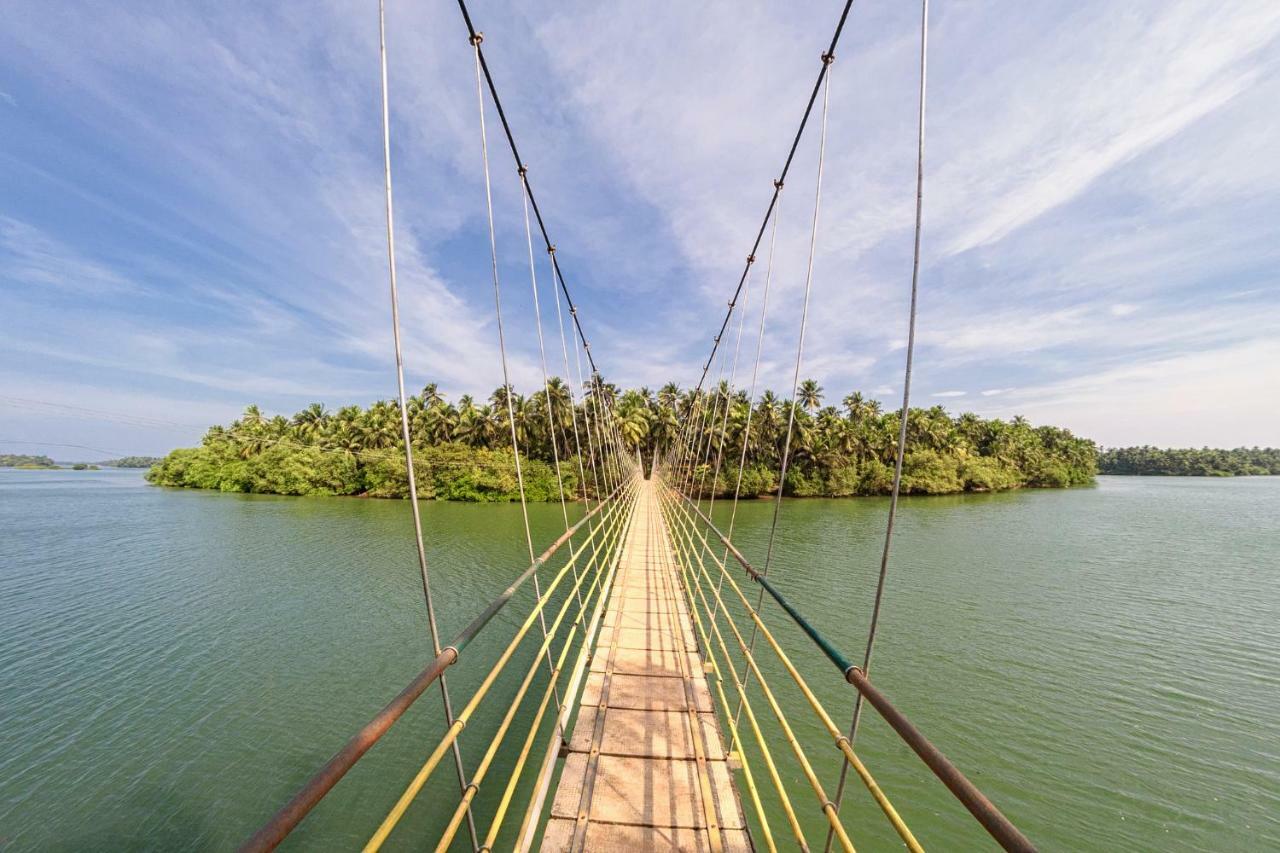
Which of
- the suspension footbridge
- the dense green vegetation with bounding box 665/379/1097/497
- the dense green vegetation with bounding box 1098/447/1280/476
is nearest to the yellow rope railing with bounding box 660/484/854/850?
the suspension footbridge

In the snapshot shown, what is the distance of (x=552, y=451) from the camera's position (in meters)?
35.7

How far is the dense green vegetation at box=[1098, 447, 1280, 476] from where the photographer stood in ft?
274

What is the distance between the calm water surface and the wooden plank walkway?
2.60 meters

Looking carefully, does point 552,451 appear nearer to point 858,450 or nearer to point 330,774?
point 858,450

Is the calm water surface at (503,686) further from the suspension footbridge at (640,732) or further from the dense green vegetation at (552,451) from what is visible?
the dense green vegetation at (552,451)

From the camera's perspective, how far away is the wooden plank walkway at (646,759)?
2.18 m

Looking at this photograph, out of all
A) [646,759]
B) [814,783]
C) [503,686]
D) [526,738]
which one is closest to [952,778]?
[814,783]

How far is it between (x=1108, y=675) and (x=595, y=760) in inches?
374

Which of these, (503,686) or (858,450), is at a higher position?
(858,450)

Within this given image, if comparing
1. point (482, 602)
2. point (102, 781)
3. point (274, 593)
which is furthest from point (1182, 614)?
point (274, 593)

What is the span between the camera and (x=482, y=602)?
35.0 ft

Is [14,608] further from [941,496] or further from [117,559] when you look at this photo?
[941,496]

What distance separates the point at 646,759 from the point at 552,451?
111 feet

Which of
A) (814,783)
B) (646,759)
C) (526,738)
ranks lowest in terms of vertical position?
(526,738)
